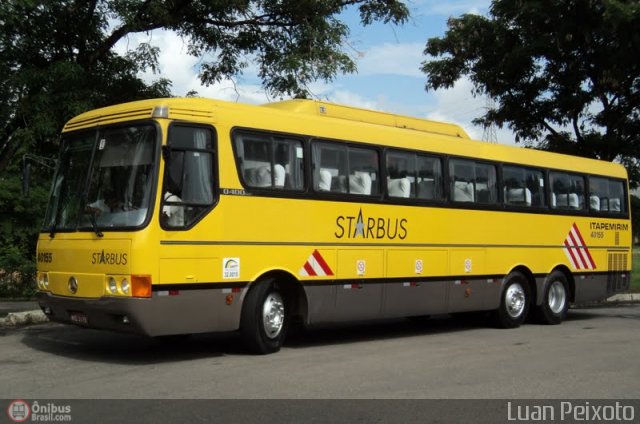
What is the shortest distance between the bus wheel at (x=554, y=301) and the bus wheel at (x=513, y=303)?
535mm

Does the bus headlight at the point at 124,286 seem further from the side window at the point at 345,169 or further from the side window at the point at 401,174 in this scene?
the side window at the point at 401,174

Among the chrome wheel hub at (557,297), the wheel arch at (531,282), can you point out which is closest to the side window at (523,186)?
the wheel arch at (531,282)

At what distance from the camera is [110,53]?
52.2ft

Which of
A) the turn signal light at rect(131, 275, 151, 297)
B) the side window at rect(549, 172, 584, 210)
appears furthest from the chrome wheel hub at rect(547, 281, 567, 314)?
the turn signal light at rect(131, 275, 151, 297)

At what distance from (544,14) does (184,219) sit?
47.9ft

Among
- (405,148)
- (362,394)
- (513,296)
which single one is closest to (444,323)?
(513,296)

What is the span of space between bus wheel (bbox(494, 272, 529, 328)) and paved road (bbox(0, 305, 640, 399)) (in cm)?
75

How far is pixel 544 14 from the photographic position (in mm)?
20734

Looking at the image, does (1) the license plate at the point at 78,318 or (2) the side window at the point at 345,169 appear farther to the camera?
(2) the side window at the point at 345,169

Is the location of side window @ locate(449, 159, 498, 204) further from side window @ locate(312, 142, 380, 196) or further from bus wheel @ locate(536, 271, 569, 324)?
bus wheel @ locate(536, 271, 569, 324)

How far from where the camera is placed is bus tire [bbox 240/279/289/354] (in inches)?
393

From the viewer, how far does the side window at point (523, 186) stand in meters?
14.3
